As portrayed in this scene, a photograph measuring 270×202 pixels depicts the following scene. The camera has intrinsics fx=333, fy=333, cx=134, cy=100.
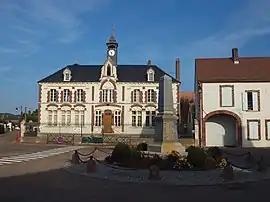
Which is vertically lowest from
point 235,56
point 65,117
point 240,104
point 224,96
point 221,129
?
point 221,129

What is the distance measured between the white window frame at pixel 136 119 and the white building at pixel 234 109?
10.7 m

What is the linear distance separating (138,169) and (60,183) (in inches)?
130

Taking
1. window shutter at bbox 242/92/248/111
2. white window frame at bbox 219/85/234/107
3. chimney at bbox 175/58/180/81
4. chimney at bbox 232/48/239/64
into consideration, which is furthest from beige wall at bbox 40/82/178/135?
window shutter at bbox 242/92/248/111

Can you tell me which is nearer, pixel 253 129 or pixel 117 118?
pixel 253 129

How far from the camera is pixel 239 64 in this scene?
3431 centimetres

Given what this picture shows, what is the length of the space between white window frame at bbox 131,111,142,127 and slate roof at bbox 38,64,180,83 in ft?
13.8

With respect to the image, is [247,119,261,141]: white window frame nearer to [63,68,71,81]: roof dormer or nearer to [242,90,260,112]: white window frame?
[242,90,260,112]: white window frame

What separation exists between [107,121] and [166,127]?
84.0 feet

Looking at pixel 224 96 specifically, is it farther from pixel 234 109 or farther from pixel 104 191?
pixel 104 191

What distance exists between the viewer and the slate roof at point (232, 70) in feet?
103

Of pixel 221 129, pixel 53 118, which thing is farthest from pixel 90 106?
pixel 221 129

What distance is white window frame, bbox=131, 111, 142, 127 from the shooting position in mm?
41250

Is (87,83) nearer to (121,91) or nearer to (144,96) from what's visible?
(121,91)

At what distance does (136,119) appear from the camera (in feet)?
135
